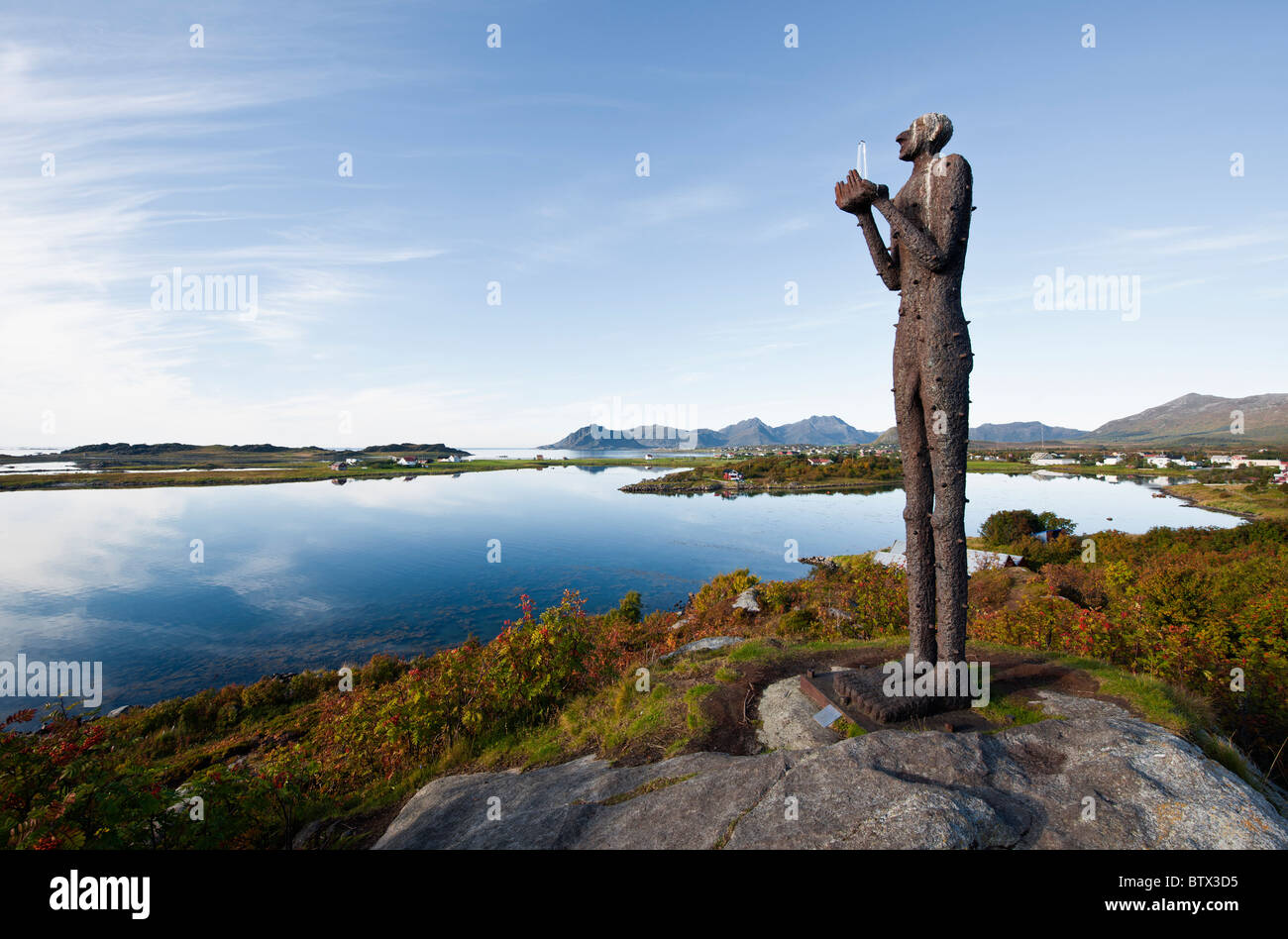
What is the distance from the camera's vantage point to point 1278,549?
21.2 metres

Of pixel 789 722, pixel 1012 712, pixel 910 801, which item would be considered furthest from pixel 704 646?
pixel 910 801

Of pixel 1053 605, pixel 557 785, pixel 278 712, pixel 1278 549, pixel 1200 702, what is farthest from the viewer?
pixel 1278 549

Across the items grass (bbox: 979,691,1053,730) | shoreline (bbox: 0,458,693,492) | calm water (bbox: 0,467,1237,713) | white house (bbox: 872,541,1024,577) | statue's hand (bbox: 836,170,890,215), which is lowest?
calm water (bbox: 0,467,1237,713)

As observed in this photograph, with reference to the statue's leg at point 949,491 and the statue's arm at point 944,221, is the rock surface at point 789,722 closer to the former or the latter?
the statue's leg at point 949,491

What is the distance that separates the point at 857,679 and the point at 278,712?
64.0 feet

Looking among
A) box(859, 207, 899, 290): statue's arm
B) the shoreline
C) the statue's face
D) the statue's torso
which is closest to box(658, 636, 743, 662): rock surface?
the statue's torso

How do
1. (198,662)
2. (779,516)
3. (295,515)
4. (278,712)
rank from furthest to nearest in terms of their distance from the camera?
(779,516) < (295,515) < (198,662) < (278,712)

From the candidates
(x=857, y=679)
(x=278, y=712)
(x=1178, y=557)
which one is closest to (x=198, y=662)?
(x=278, y=712)

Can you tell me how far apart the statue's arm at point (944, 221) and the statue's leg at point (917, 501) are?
101cm

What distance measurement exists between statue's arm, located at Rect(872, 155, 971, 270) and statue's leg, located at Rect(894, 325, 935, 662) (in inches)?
39.9

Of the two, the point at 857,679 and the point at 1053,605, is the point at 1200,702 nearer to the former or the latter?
the point at 857,679

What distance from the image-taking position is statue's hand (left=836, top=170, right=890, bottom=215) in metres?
6.57

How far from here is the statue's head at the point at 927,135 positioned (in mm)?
6469

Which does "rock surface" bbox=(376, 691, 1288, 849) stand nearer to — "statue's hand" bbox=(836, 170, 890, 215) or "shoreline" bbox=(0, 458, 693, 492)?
"statue's hand" bbox=(836, 170, 890, 215)
